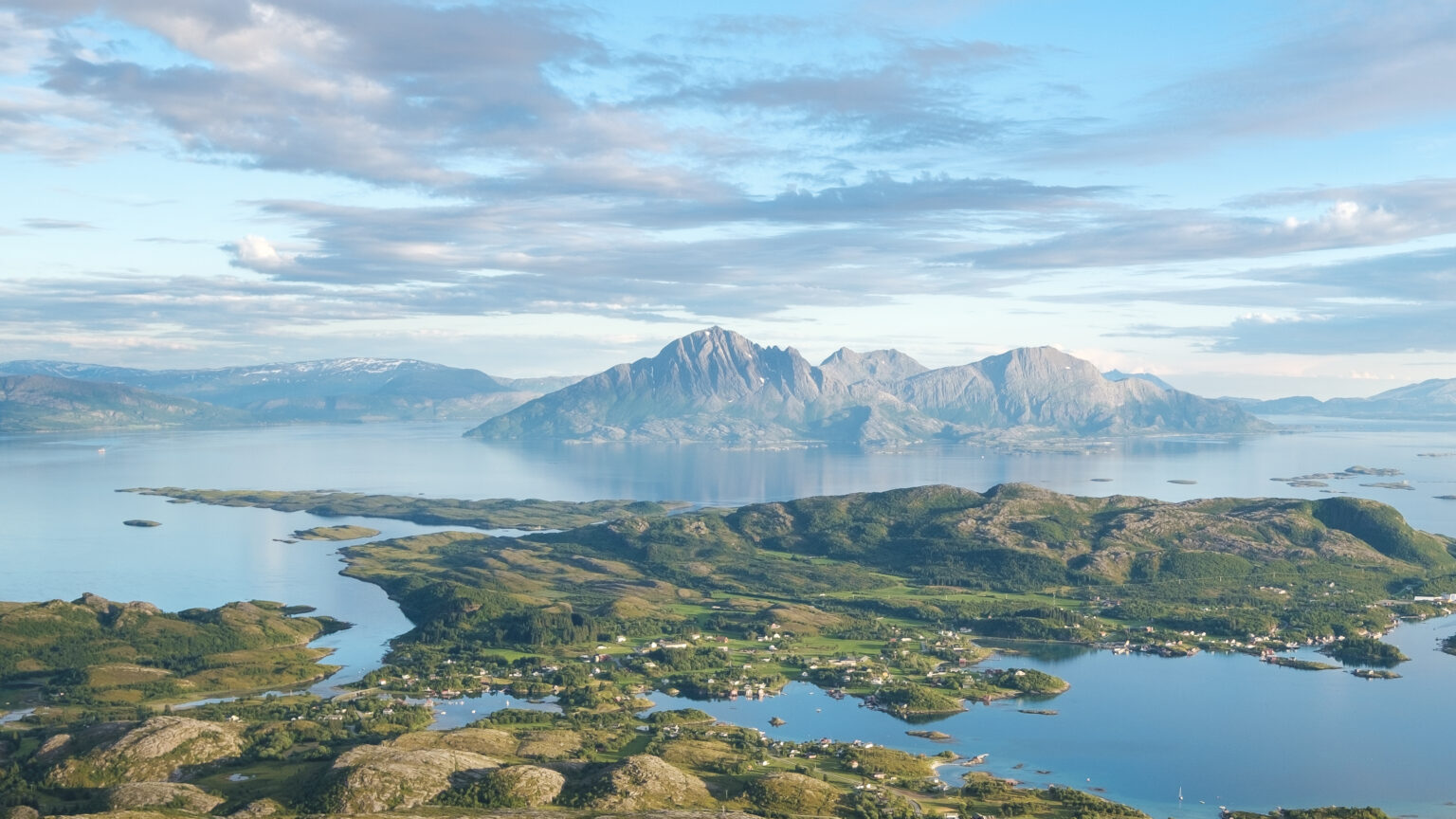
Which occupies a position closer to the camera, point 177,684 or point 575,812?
point 575,812

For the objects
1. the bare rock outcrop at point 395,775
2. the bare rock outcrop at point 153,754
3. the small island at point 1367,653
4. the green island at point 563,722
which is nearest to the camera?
the bare rock outcrop at point 395,775

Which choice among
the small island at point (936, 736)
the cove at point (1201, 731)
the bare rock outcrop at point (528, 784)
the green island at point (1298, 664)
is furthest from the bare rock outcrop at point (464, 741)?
the green island at point (1298, 664)

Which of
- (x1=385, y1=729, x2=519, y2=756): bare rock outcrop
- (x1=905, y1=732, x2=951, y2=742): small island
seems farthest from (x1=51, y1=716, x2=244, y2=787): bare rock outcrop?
(x1=905, y1=732, x2=951, y2=742): small island

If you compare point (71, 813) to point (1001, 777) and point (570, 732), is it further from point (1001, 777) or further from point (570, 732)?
point (1001, 777)

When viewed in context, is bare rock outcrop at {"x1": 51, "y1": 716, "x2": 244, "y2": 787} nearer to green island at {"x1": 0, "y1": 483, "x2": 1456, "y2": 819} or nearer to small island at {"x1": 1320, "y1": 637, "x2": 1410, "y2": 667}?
green island at {"x1": 0, "y1": 483, "x2": 1456, "y2": 819}

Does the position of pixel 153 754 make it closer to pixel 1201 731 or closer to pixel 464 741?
pixel 464 741

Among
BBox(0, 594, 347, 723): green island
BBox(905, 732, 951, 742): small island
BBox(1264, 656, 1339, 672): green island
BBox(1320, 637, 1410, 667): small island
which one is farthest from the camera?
BBox(1320, 637, 1410, 667): small island

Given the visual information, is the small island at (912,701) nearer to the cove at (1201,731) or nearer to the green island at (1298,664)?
the cove at (1201,731)

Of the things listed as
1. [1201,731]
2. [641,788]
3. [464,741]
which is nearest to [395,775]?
[464,741]

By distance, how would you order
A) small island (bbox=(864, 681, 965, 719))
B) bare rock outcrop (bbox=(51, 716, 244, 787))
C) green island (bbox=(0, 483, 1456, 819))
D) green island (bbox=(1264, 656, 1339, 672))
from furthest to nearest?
green island (bbox=(1264, 656, 1339, 672))
small island (bbox=(864, 681, 965, 719))
bare rock outcrop (bbox=(51, 716, 244, 787))
green island (bbox=(0, 483, 1456, 819))

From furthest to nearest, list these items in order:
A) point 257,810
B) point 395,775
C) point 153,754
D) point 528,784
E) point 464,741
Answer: point 464,741, point 153,754, point 528,784, point 395,775, point 257,810

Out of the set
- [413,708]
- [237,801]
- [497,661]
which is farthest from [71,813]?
[497,661]
